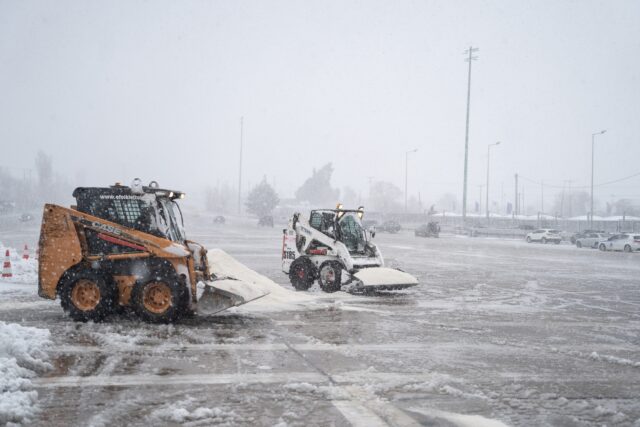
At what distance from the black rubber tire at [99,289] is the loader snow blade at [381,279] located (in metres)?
6.09

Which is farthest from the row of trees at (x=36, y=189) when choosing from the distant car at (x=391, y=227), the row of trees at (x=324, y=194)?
the distant car at (x=391, y=227)

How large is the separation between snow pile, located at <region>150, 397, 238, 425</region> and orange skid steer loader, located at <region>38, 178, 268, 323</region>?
4.24 m

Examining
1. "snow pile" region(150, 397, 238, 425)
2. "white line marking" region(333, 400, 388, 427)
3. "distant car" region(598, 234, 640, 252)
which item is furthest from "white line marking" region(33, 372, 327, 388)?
"distant car" region(598, 234, 640, 252)

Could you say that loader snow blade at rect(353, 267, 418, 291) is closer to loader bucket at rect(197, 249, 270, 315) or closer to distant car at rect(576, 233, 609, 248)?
loader bucket at rect(197, 249, 270, 315)

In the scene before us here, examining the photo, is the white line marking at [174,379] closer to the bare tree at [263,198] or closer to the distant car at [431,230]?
the distant car at [431,230]

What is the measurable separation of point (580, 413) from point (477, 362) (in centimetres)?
204

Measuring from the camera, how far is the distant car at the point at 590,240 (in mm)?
44469

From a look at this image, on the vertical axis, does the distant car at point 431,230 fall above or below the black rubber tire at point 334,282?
above

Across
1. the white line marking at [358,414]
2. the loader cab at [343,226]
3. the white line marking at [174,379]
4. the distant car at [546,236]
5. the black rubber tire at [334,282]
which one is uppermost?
the loader cab at [343,226]

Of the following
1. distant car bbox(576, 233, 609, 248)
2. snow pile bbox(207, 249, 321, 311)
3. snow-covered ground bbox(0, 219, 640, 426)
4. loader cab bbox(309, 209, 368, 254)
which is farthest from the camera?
distant car bbox(576, 233, 609, 248)

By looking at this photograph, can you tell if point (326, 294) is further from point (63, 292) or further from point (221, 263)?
point (63, 292)

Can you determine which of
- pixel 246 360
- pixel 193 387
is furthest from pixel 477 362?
pixel 193 387

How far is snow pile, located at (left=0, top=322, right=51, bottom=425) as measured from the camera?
17.6ft

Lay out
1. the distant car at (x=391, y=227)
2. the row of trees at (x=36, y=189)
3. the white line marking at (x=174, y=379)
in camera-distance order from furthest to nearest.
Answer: the row of trees at (x=36, y=189) < the distant car at (x=391, y=227) < the white line marking at (x=174, y=379)
